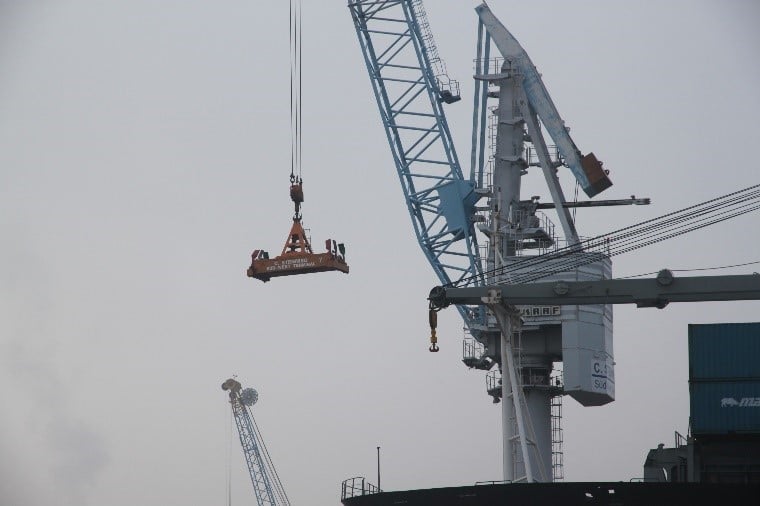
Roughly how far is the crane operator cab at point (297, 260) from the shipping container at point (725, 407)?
672 inches

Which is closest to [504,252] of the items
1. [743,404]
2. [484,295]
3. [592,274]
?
[592,274]

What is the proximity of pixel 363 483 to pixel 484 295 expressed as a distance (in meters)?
11.3

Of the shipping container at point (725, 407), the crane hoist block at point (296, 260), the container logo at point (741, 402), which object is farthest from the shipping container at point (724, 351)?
the crane hoist block at point (296, 260)

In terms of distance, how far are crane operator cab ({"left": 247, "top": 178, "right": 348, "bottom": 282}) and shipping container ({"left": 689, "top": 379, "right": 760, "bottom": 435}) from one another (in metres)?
17.1

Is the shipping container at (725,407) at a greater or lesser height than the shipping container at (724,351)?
lesser

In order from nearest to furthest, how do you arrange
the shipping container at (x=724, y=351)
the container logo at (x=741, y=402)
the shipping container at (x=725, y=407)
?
the shipping container at (x=725, y=407) < the container logo at (x=741, y=402) < the shipping container at (x=724, y=351)

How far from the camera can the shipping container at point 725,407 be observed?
239 feet

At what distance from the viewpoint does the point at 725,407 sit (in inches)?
2899

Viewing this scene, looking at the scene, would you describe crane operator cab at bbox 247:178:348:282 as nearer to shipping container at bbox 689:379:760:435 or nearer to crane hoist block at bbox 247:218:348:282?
crane hoist block at bbox 247:218:348:282

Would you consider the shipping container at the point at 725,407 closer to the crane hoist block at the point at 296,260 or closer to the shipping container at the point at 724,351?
the shipping container at the point at 724,351

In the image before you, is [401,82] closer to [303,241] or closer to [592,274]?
[592,274]

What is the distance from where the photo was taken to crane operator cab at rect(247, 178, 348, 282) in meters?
77.1

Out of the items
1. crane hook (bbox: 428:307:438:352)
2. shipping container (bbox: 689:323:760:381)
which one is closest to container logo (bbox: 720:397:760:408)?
shipping container (bbox: 689:323:760:381)

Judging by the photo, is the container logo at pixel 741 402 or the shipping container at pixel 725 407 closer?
the shipping container at pixel 725 407
